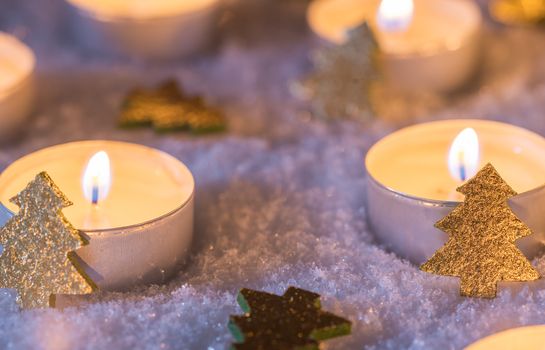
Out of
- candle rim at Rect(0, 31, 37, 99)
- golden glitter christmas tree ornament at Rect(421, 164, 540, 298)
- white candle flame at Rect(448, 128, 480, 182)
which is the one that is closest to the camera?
golden glitter christmas tree ornament at Rect(421, 164, 540, 298)

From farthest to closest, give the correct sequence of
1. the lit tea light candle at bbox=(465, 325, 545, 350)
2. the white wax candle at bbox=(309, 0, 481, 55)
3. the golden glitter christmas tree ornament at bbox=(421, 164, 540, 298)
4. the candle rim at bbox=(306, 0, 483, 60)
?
the white wax candle at bbox=(309, 0, 481, 55), the candle rim at bbox=(306, 0, 483, 60), the golden glitter christmas tree ornament at bbox=(421, 164, 540, 298), the lit tea light candle at bbox=(465, 325, 545, 350)

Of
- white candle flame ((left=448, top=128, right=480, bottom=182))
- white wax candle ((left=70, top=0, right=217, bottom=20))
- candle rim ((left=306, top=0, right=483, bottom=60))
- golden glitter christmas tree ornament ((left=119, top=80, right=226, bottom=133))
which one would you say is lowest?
golden glitter christmas tree ornament ((left=119, top=80, right=226, bottom=133))

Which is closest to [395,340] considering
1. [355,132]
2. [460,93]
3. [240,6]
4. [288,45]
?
[355,132]

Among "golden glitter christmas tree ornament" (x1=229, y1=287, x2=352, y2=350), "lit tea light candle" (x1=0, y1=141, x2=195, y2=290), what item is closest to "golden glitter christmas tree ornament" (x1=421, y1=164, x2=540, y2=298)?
"golden glitter christmas tree ornament" (x1=229, y1=287, x2=352, y2=350)

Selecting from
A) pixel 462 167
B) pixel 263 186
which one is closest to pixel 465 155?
pixel 462 167

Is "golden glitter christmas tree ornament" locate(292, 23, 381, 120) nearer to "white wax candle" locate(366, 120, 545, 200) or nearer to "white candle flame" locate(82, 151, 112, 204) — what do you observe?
"white wax candle" locate(366, 120, 545, 200)

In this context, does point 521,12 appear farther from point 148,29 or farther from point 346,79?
point 148,29

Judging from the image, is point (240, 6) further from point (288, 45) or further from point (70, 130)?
point (70, 130)
